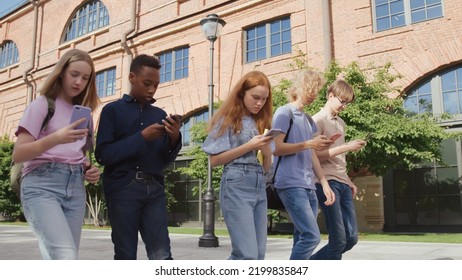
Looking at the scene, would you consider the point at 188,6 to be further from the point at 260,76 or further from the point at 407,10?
the point at 260,76

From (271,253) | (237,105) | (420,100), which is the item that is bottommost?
(271,253)

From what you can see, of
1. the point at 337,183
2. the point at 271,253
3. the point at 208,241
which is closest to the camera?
the point at 337,183

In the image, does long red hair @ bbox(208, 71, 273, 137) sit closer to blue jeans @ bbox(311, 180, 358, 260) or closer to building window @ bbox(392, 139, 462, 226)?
blue jeans @ bbox(311, 180, 358, 260)

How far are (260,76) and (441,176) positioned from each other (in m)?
10.1

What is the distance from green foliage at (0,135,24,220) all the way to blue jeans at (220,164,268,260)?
18.8 metres

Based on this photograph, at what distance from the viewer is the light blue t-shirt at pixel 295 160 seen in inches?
127

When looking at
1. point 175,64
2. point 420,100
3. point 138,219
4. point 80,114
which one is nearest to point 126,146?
point 80,114

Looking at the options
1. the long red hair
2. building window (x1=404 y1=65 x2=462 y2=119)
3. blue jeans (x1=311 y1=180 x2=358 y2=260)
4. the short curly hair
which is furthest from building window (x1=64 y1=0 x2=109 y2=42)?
the long red hair

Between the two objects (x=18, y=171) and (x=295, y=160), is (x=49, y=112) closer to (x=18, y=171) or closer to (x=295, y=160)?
(x=18, y=171)

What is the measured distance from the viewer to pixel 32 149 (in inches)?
85.4

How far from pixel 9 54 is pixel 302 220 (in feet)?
73.4

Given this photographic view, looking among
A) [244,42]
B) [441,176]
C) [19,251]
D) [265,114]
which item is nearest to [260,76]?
[265,114]

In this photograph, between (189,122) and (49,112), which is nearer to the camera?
(49,112)

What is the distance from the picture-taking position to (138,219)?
2.57 meters
